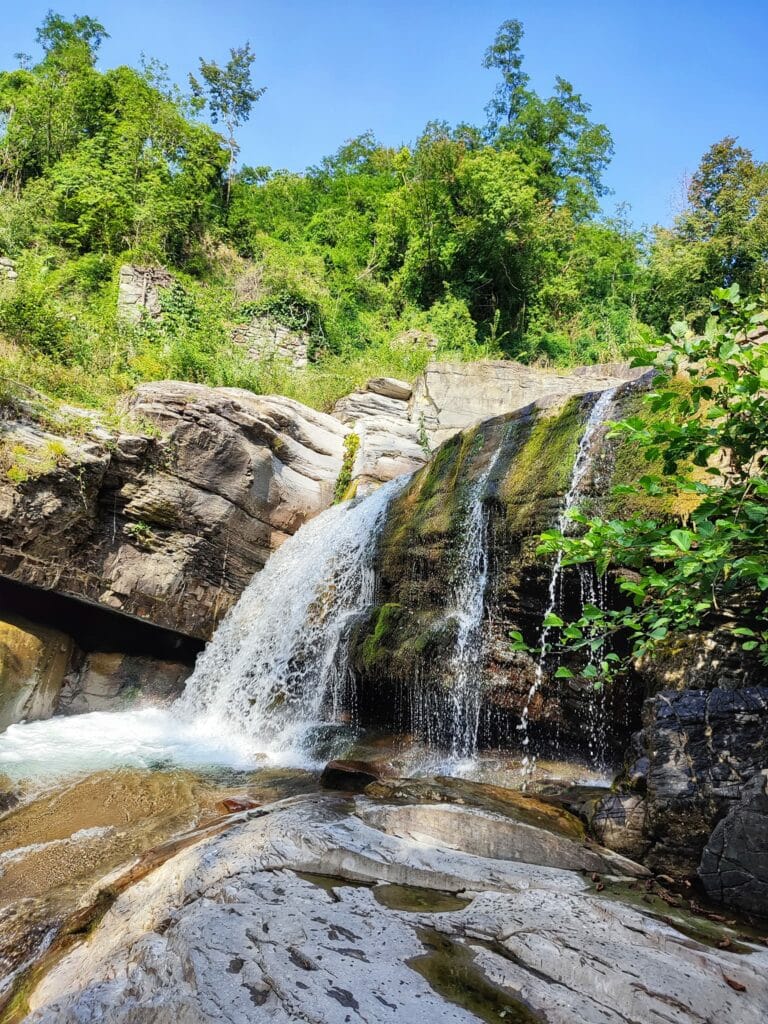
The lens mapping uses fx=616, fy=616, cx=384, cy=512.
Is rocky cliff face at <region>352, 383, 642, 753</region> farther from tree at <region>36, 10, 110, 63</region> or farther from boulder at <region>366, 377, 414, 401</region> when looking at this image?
tree at <region>36, 10, 110, 63</region>

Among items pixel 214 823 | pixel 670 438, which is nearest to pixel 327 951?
pixel 214 823

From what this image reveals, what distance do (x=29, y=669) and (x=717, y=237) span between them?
20.6 metres

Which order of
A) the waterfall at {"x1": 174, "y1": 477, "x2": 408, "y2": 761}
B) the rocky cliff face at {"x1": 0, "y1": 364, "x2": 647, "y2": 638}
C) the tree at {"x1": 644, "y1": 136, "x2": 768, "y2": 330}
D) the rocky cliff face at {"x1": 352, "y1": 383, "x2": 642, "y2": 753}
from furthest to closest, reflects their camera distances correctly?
the tree at {"x1": 644, "y1": 136, "x2": 768, "y2": 330} → the rocky cliff face at {"x1": 0, "y1": 364, "x2": 647, "y2": 638} → the waterfall at {"x1": 174, "y1": 477, "x2": 408, "y2": 761} → the rocky cliff face at {"x1": 352, "y1": 383, "x2": 642, "y2": 753}

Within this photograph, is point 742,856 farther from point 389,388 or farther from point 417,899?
point 389,388

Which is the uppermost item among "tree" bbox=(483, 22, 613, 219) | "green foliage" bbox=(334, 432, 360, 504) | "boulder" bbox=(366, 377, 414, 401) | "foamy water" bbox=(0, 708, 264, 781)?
"tree" bbox=(483, 22, 613, 219)

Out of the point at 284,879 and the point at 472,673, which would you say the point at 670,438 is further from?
the point at 472,673

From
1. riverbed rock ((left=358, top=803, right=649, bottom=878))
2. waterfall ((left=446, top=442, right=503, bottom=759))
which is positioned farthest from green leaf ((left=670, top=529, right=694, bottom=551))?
waterfall ((left=446, top=442, right=503, bottom=759))

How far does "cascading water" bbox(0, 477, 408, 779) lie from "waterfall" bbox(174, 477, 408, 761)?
18 millimetres

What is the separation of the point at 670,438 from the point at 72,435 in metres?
8.63

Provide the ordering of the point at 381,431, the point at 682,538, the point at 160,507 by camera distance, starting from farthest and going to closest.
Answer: the point at 381,431 → the point at 160,507 → the point at 682,538

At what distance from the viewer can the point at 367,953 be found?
241 centimetres

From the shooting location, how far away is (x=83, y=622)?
33.8 ft

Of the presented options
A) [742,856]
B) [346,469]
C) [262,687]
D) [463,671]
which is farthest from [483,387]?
[742,856]

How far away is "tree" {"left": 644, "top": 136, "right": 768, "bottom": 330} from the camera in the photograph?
58.6ft
